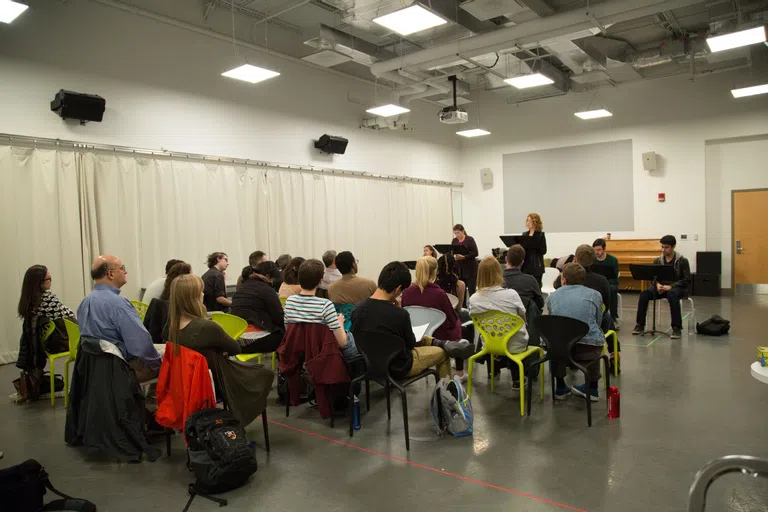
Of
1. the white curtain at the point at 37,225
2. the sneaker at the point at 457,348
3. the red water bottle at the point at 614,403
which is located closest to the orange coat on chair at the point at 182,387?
the sneaker at the point at 457,348

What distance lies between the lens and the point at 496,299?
399 cm

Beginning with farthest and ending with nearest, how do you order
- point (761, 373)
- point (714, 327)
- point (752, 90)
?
point (752, 90)
point (714, 327)
point (761, 373)

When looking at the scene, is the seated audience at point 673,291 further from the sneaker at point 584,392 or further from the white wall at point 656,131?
the white wall at point 656,131

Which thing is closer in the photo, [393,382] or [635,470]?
[635,470]

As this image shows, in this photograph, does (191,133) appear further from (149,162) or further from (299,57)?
(299,57)

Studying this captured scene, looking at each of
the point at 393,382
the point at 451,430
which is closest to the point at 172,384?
the point at 393,382

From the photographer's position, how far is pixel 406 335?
133 inches

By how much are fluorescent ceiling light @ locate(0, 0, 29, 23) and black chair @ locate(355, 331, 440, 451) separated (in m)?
4.21

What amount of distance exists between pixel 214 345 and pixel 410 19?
13.6ft

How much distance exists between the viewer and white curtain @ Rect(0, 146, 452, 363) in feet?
19.9

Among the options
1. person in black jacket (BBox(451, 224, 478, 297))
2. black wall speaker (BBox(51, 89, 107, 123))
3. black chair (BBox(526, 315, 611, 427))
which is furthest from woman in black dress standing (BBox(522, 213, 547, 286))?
black wall speaker (BBox(51, 89, 107, 123))

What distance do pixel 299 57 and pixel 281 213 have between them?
2863 millimetres

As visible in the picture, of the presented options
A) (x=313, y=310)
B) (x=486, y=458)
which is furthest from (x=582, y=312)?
(x=313, y=310)

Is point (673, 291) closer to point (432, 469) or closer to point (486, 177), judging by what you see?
point (432, 469)
